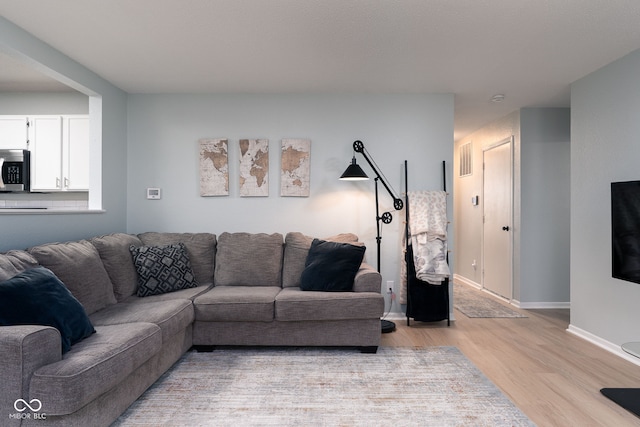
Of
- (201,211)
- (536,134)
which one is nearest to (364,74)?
(201,211)

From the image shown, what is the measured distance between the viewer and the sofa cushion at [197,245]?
12.7 ft

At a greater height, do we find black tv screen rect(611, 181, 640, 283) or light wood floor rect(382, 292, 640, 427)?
black tv screen rect(611, 181, 640, 283)

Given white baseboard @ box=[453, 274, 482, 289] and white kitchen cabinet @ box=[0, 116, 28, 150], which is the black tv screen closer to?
Result: white baseboard @ box=[453, 274, 482, 289]

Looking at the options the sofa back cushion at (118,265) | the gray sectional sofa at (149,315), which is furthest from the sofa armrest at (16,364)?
the sofa back cushion at (118,265)

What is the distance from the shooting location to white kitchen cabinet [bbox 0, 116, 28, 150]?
4.27m

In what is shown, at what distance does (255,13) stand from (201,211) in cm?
233

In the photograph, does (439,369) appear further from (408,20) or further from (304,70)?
(304,70)

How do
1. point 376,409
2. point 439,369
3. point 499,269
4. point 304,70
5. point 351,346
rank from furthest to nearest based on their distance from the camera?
point 499,269
point 304,70
point 351,346
point 439,369
point 376,409

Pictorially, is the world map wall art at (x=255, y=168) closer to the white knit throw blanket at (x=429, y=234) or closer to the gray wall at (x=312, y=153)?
the gray wall at (x=312, y=153)

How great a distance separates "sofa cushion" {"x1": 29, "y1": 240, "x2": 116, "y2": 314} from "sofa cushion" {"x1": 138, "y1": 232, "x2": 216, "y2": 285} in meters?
0.83

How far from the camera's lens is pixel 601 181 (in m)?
3.52

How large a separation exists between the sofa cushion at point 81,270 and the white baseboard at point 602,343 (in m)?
3.89

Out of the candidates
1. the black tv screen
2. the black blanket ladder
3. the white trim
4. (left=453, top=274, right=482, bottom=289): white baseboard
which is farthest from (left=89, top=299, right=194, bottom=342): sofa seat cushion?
(left=453, top=274, right=482, bottom=289): white baseboard

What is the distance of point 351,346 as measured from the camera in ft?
11.1
